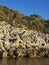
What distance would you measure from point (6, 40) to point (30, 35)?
12.1 meters

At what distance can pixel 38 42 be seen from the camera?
118625 mm

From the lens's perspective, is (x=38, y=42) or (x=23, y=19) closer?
(x=38, y=42)

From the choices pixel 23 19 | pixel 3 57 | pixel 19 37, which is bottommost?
pixel 3 57

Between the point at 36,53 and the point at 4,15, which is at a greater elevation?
the point at 4,15

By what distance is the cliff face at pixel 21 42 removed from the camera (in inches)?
4310

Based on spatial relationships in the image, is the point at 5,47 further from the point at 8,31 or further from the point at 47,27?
the point at 47,27

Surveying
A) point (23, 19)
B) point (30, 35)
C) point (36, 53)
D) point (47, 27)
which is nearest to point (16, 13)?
point (23, 19)

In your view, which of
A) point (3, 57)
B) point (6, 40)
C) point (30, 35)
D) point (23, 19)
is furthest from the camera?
point (23, 19)

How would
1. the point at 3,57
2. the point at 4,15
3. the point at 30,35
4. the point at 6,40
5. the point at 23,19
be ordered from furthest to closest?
the point at 23,19 < the point at 4,15 < the point at 30,35 < the point at 6,40 < the point at 3,57

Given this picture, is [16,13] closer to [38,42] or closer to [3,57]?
[38,42]

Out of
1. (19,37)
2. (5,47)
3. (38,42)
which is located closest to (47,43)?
(38,42)

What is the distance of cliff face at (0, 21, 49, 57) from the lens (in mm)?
109475

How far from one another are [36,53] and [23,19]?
117ft

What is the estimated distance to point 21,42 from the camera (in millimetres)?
114000
